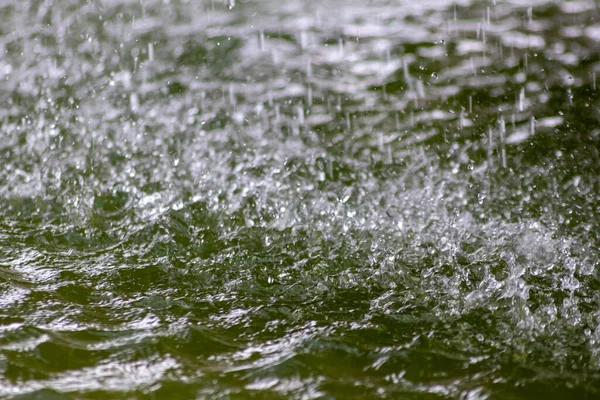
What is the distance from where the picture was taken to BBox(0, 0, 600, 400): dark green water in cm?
235

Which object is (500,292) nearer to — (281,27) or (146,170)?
(146,170)

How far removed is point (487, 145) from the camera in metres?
4.14

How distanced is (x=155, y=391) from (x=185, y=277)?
0.82 meters

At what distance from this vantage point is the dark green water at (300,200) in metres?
2.35

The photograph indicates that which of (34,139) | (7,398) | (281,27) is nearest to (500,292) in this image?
(7,398)

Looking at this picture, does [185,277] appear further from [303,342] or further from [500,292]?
[500,292]

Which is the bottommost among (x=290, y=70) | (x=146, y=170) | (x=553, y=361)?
(x=553, y=361)

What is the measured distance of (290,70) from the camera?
16.7 ft

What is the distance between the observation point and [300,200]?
11.9 ft

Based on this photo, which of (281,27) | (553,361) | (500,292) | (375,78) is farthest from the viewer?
(281,27)

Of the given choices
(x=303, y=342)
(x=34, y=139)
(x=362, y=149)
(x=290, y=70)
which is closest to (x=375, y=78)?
(x=290, y=70)

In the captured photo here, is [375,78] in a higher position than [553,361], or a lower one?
higher

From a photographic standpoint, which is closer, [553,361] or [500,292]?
[553,361]

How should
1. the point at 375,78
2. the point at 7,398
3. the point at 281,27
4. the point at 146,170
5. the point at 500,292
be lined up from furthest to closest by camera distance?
the point at 281,27 < the point at 375,78 < the point at 146,170 < the point at 500,292 < the point at 7,398
